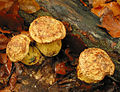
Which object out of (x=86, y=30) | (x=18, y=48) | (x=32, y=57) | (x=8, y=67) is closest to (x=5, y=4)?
(x=18, y=48)

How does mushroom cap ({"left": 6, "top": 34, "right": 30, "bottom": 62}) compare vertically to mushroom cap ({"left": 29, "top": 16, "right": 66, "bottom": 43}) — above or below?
below

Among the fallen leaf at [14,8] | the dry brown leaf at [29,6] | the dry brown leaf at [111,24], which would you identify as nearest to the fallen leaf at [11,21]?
the fallen leaf at [14,8]

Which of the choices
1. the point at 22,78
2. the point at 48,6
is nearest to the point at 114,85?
the point at 22,78

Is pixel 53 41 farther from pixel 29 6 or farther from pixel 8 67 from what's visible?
pixel 8 67

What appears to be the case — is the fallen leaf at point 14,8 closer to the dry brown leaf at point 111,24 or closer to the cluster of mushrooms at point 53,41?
the cluster of mushrooms at point 53,41

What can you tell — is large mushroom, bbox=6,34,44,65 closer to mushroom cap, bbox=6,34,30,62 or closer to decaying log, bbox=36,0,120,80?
mushroom cap, bbox=6,34,30,62

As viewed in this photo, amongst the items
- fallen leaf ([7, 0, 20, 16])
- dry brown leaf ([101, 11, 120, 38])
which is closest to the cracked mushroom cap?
dry brown leaf ([101, 11, 120, 38])
